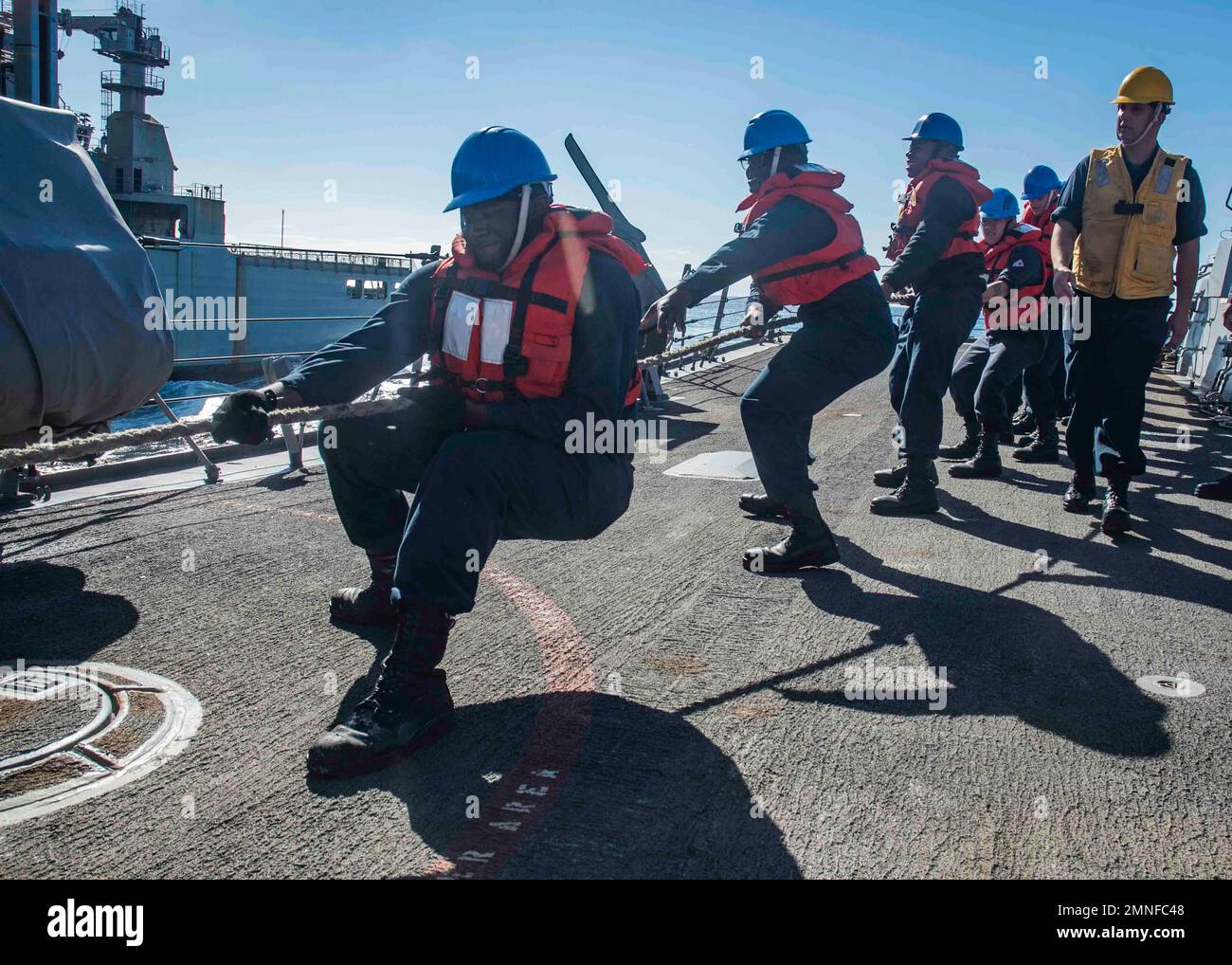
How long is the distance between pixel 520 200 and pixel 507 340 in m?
0.46

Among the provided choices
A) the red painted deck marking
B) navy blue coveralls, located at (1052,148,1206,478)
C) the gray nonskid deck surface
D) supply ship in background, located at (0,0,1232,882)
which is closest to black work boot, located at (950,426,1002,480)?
supply ship in background, located at (0,0,1232,882)

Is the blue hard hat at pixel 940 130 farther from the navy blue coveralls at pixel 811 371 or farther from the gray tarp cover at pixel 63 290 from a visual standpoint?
the gray tarp cover at pixel 63 290

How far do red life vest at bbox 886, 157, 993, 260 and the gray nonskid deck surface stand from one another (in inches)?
72.2

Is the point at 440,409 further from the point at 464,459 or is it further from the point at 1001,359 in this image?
the point at 1001,359

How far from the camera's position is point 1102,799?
95.2 inches

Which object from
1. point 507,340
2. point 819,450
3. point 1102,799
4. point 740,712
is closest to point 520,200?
point 507,340

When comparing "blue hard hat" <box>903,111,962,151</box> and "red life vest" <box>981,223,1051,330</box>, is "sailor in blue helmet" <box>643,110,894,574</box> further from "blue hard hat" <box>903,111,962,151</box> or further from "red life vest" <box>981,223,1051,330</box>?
"red life vest" <box>981,223,1051,330</box>

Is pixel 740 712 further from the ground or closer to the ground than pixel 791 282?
closer to the ground

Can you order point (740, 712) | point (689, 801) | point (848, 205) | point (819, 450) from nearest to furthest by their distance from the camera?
point (689, 801) < point (740, 712) < point (848, 205) < point (819, 450)

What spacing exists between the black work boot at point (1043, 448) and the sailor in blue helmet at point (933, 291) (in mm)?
2203

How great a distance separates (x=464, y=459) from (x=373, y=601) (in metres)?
0.98

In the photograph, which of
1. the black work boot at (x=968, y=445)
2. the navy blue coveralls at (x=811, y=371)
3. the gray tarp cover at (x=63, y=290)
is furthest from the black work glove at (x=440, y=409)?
the black work boot at (x=968, y=445)
